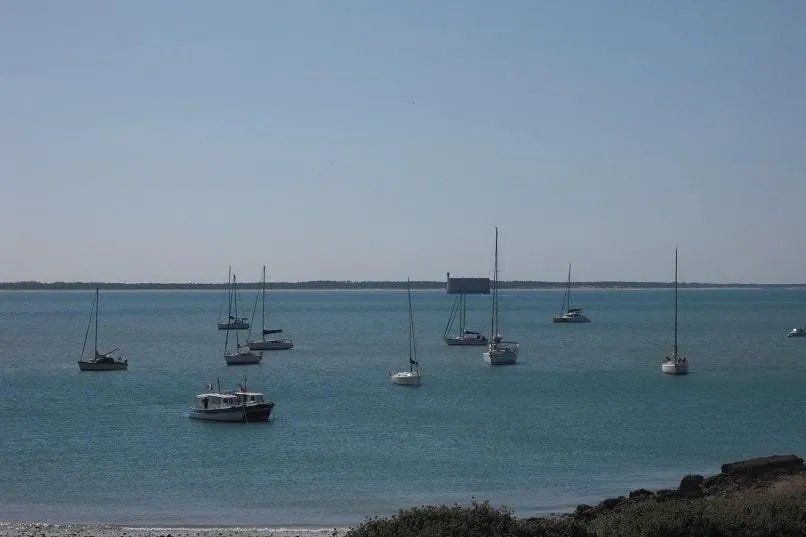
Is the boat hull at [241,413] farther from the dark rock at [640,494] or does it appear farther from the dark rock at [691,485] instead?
the dark rock at [691,485]

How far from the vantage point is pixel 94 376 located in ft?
244

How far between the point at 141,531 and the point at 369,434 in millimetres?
18591

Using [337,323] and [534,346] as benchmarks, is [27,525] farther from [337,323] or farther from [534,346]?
[337,323]

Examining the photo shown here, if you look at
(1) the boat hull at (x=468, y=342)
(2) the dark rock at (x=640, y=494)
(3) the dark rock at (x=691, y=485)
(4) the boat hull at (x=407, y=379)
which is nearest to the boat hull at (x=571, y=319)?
(1) the boat hull at (x=468, y=342)

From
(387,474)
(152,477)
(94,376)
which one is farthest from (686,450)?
(94,376)

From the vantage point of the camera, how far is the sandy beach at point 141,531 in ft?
95.9

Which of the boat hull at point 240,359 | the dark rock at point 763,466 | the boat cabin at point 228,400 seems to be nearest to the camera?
the dark rock at point 763,466

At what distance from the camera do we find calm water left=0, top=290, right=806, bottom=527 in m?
35.3

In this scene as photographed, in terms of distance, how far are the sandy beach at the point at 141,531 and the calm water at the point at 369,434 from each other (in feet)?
4.68

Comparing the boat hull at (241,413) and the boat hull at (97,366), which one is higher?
the boat hull at (97,366)

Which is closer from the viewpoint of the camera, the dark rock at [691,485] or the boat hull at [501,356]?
the dark rock at [691,485]

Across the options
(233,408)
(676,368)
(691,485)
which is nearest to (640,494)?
(691,485)

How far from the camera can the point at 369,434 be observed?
47.8m

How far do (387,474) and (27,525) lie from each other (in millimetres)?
13021
